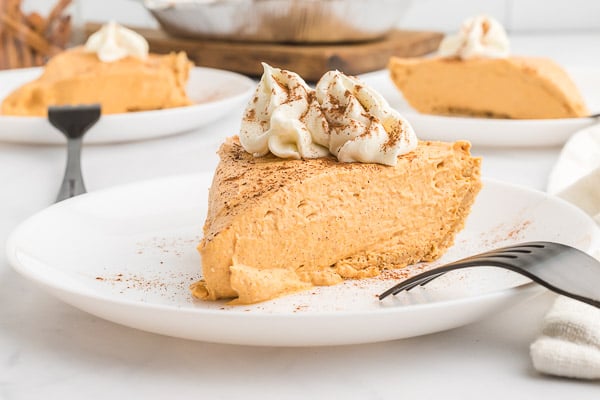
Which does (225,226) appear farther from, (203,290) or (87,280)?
(87,280)

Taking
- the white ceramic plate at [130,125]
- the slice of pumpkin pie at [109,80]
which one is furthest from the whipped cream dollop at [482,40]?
the slice of pumpkin pie at [109,80]

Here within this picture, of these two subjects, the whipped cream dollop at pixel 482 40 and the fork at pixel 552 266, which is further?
the whipped cream dollop at pixel 482 40

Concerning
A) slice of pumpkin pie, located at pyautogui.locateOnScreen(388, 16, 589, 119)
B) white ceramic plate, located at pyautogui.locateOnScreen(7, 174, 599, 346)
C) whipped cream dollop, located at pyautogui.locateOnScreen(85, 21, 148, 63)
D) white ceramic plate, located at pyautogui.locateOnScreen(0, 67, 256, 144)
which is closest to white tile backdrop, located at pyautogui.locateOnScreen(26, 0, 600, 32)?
whipped cream dollop, located at pyautogui.locateOnScreen(85, 21, 148, 63)

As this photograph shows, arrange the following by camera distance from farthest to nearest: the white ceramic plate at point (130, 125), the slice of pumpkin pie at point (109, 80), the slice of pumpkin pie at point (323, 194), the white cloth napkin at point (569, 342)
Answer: the slice of pumpkin pie at point (109, 80) < the white ceramic plate at point (130, 125) < the slice of pumpkin pie at point (323, 194) < the white cloth napkin at point (569, 342)

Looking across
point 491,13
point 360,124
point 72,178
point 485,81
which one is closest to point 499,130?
point 485,81

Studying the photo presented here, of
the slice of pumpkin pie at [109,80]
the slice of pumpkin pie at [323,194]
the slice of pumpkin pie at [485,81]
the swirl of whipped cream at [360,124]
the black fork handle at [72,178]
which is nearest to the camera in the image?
the slice of pumpkin pie at [323,194]

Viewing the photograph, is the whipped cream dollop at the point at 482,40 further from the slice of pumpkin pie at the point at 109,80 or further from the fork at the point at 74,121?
the fork at the point at 74,121
